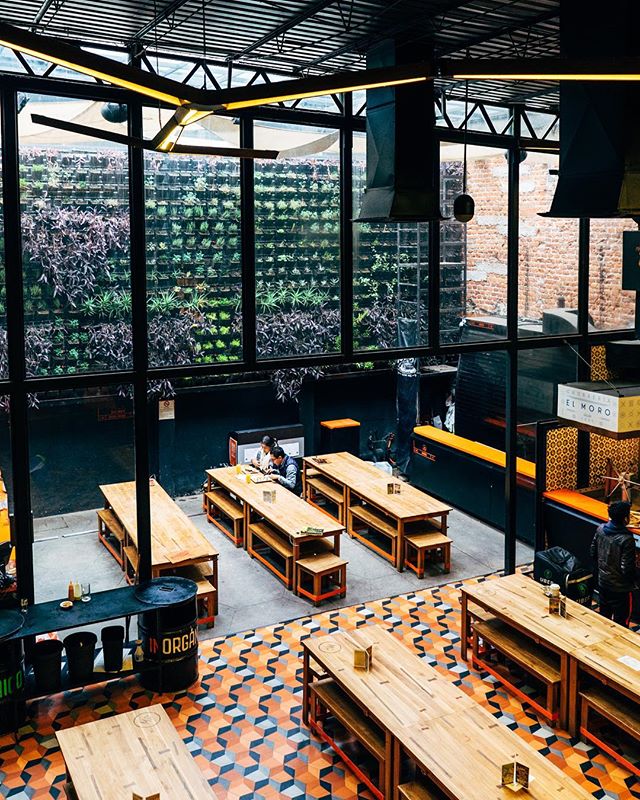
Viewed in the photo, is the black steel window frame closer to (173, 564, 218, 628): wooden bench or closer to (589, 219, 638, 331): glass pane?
(173, 564, 218, 628): wooden bench

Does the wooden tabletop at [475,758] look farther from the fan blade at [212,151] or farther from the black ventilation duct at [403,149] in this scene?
the black ventilation duct at [403,149]

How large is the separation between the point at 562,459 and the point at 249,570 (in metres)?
4.07

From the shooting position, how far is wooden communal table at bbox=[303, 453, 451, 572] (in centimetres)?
1031

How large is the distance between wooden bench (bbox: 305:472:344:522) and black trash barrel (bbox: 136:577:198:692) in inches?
171

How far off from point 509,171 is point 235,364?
4103 millimetres

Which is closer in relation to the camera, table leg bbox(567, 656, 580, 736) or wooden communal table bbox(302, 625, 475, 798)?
wooden communal table bbox(302, 625, 475, 798)

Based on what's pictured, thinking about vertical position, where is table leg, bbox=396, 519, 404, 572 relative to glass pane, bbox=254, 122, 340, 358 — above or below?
below

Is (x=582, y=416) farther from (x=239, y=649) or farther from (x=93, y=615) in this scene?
(x=93, y=615)

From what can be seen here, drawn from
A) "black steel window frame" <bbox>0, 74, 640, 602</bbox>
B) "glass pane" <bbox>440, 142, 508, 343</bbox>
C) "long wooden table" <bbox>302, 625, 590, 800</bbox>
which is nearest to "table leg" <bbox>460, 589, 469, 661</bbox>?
"long wooden table" <bbox>302, 625, 590, 800</bbox>

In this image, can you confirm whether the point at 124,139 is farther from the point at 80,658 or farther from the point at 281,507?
the point at 281,507

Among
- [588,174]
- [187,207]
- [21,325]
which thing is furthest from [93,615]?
[588,174]

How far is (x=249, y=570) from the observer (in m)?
10.3

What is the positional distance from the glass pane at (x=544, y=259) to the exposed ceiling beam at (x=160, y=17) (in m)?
4.73

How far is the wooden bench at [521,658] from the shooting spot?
7.02 metres
